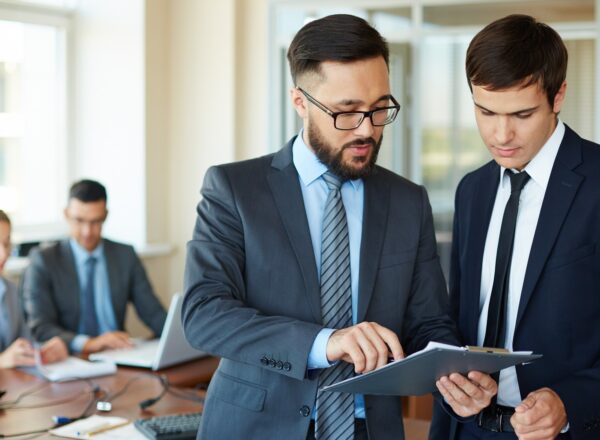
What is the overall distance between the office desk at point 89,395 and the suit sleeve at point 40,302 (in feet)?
2.64

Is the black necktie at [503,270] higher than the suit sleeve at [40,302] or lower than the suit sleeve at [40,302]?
higher

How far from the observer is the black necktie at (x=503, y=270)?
7.82 feet

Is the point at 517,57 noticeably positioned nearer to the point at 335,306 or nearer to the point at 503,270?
the point at 503,270

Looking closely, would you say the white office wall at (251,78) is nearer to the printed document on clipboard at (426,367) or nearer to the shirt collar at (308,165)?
the shirt collar at (308,165)

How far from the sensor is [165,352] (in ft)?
13.6

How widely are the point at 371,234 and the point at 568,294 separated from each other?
1.68ft

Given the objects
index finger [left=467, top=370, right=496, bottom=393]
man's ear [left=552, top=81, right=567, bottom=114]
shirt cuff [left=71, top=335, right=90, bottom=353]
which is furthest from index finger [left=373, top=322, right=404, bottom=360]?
shirt cuff [left=71, top=335, right=90, bottom=353]

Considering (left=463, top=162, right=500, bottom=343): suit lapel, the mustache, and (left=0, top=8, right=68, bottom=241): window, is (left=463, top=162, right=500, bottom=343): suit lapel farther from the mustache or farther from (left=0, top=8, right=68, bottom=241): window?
(left=0, top=8, right=68, bottom=241): window

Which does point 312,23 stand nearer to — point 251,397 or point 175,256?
point 251,397

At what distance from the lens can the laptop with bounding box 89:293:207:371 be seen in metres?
4.08

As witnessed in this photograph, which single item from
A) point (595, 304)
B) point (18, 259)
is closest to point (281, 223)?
point (595, 304)

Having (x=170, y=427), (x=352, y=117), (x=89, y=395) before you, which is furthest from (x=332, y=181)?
(x=89, y=395)

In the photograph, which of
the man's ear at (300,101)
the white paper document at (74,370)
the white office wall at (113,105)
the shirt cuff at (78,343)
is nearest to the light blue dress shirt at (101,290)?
the shirt cuff at (78,343)

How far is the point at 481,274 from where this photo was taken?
249 cm
